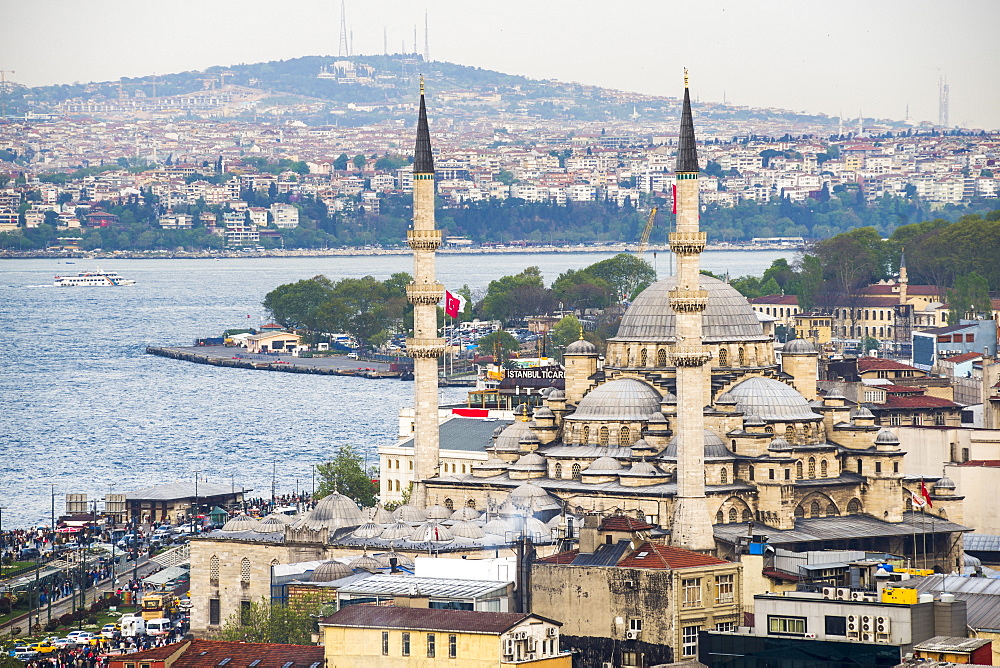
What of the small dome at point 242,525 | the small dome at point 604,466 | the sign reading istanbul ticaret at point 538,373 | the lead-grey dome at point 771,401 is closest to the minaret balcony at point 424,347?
the small dome at point 604,466

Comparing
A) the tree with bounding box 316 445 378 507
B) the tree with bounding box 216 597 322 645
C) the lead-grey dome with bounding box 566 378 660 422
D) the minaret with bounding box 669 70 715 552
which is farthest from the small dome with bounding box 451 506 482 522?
the tree with bounding box 316 445 378 507

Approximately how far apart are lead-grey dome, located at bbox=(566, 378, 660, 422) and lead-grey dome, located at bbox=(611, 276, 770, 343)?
48.7 inches

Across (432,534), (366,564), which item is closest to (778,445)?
(432,534)

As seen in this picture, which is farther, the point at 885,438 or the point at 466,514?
the point at 885,438

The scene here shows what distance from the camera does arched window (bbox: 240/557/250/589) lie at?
46312mm

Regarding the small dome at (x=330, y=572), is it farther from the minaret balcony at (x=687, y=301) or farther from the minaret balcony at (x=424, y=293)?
the minaret balcony at (x=424, y=293)

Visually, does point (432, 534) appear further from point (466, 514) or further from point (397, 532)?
point (466, 514)

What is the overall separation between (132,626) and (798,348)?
15565mm

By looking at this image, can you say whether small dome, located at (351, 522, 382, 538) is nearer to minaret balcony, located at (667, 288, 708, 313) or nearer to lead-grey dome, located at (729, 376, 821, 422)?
minaret balcony, located at (667, 288, 708, 313)

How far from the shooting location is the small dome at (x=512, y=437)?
51.6 m

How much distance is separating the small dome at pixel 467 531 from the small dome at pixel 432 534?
13 cm

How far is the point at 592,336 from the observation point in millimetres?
105438

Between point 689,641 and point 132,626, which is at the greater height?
point 689,641

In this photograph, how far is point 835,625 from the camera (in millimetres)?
32844
